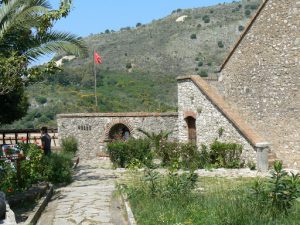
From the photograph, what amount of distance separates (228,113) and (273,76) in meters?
2.03

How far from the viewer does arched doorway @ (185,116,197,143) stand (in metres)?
21.0

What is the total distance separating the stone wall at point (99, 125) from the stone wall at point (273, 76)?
17.0 ft

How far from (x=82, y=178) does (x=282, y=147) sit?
681 cm

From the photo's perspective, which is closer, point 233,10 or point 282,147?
point 282,147

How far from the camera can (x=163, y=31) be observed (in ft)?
278

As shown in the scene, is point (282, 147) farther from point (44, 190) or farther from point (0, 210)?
point (0, 210)

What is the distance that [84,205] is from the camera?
1116 cm

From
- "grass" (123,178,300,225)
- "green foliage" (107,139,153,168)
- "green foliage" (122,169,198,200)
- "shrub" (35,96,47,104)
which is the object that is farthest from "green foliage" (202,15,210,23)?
"grass" (123,178,300,225)

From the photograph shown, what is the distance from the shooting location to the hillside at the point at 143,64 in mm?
48250

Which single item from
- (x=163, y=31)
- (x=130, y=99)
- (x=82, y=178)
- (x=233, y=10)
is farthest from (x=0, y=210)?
(x=233, y=10)

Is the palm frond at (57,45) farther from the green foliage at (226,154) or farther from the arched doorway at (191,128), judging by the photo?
the arched doorway at (191,128)

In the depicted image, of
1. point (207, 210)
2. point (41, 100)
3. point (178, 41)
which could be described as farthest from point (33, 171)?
point (178, 41)

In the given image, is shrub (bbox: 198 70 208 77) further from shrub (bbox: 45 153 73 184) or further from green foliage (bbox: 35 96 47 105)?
shrub (bbox: 45 153 73 184)

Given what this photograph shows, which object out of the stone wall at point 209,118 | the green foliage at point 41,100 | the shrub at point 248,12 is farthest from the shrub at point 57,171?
the shrub at point 248,12
